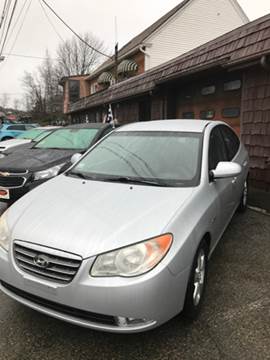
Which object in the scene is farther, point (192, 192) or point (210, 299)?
point (210, 299)

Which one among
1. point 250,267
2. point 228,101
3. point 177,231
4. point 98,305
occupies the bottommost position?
point 250,267

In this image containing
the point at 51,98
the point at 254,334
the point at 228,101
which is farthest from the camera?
the point at 51,98

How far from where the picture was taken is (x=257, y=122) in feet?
21.9

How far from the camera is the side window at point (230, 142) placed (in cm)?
404

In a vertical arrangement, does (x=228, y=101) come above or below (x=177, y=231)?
above

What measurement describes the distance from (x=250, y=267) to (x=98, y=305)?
6.71ft

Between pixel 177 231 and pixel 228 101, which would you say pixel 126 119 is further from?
pixel 177 231

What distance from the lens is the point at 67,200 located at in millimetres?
2613

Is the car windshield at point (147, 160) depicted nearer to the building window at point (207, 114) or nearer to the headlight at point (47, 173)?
the headlight at point (47, 173)

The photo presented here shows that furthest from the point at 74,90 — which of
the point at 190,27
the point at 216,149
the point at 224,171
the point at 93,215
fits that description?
the point at 93,215

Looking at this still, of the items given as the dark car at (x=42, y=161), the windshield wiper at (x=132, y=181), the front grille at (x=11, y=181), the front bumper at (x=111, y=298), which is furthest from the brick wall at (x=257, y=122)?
the front bumper at (x=111, y=298)

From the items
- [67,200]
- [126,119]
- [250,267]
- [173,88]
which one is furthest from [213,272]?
[126,119]

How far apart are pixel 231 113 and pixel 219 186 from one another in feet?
16.5

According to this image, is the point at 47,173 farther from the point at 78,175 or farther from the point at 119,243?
the point at 119,243
